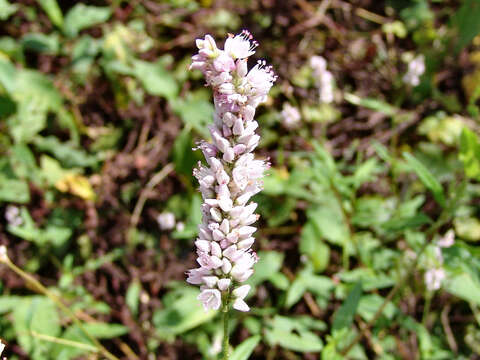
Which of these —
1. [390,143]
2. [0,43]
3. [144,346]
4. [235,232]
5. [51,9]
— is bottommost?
[144,346]

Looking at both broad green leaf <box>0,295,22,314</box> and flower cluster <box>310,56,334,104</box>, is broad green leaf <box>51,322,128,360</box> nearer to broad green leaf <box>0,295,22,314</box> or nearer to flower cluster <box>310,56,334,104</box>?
broad green leaf <box>0,295,22,314</box>

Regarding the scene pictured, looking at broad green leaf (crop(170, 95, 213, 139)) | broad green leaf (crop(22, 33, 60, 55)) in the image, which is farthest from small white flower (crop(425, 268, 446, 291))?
broad green leaf (crop(22, 33, 60, 55))

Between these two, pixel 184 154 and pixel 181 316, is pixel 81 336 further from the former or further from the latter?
pixel 184 154

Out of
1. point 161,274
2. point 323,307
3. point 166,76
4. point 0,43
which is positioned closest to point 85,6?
point 0,43

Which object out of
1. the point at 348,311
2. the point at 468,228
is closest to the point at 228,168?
the point at 348,311

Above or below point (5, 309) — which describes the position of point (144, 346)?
below

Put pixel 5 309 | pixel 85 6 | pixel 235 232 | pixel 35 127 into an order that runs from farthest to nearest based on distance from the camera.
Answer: pixel 85 6 < pixel 35 127 < pixel 5 309 < pixel 235 232

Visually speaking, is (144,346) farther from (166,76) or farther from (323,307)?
(166,76)
